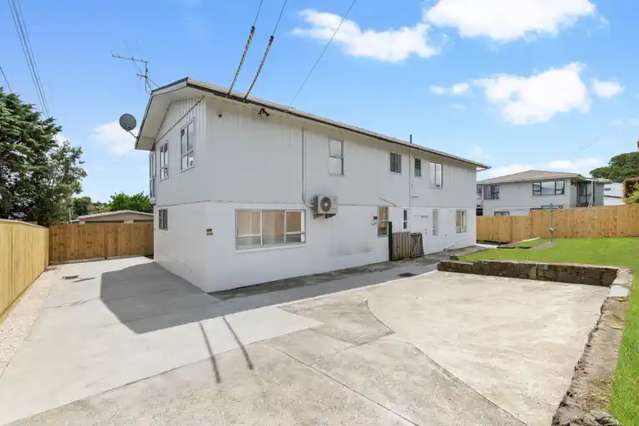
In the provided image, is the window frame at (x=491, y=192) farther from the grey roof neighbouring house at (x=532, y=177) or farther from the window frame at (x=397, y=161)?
the window frame at (x=397, y=161)

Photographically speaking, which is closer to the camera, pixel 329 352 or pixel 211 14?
pixel 329 352

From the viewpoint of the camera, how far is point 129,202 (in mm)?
38094

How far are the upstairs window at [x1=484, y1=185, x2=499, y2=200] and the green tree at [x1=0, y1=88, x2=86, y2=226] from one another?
113 feet

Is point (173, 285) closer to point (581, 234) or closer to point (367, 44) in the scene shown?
point (367, 44)

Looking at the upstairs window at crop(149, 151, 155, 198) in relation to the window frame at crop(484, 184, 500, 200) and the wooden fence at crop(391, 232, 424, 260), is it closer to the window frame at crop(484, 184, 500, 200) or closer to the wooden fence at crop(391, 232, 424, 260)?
the wooden fence at crop(391, 232, 424, 260)

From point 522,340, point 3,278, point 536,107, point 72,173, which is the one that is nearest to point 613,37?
point 536,107

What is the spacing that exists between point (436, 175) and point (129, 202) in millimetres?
34856

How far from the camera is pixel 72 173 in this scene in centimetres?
1727

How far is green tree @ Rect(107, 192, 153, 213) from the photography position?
37.6 m

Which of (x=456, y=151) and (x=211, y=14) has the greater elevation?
(x=211, y=14)

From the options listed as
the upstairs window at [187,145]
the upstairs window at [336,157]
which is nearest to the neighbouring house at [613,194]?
the upstairs window at [336,157]

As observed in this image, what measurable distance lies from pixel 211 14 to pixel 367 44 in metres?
4.51

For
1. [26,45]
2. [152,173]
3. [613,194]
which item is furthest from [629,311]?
[613,194]

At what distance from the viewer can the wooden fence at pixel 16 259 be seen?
22.1ft
